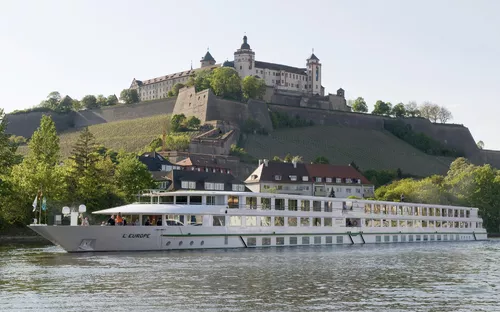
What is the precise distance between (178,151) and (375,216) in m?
56.0

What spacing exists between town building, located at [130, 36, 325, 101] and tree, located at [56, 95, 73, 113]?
862 inches

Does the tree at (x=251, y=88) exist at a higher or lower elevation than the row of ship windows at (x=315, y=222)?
higher

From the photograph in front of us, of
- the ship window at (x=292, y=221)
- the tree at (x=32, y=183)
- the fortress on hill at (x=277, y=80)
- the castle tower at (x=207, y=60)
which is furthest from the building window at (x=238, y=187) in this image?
the castle tower at (x=207, y=60)

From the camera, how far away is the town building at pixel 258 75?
160625 millimetres

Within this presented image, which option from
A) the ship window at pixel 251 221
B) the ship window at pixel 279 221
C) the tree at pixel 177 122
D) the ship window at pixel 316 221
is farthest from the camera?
the tree at pixel 177 122

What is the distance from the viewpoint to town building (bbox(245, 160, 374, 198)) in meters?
99.8

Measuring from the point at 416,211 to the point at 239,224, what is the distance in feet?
73.2

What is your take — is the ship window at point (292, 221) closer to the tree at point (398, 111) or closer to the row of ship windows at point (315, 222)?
the row of ship windows at point (315, 222)

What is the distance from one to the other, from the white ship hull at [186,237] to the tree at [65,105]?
4258 inches

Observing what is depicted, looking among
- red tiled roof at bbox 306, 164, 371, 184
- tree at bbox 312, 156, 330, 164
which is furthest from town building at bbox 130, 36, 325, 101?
red tiled roof at bbox 306, 164, 371, 184

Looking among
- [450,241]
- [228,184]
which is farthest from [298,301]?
[228,184]

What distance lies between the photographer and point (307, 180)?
104188 mm

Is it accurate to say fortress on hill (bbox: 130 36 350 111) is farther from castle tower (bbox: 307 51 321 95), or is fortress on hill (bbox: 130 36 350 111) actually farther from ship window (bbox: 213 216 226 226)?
ship window (bbox: 213 216 226 226)

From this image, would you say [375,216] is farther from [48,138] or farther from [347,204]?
[48,138]
